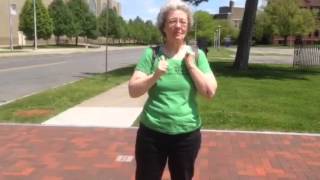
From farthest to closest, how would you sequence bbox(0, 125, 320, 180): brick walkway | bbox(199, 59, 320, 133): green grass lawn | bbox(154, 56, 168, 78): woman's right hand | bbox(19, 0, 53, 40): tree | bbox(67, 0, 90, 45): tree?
bbox(67, 0, 90, 45): tree < bbox(19, 0, 53, 40): tree < bbox(199, 59, 320, 133): green grass lawn < bbox(0, 125, 320, 180): brick walkway < bbox(154, 56, 168, 78): woman's right hand

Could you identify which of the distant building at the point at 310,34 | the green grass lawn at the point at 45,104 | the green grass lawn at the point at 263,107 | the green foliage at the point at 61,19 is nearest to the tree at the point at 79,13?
the green foliage at the point at 61,19

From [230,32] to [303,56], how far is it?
4074 inches

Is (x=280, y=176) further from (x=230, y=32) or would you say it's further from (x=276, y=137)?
(x=230, y=32)

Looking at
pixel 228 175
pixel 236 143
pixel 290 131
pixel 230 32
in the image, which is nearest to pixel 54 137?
pixel 236 143

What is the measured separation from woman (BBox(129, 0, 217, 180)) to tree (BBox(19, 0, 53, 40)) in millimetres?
66216

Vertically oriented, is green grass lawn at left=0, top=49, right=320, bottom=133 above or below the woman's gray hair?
below

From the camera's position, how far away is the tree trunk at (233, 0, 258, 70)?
2353cm

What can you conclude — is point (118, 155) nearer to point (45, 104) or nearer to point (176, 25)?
point (176, 25)

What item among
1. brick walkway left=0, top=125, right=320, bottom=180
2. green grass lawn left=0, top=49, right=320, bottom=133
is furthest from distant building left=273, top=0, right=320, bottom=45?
brick walkway left=0, top=125, right=320, bottom=180

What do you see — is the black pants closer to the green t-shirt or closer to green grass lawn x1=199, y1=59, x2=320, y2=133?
the green t-shirt

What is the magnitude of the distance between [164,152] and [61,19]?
247 feet

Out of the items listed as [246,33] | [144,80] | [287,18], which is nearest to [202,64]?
[144,80]

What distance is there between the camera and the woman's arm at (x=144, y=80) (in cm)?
332

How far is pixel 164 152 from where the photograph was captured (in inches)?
140
